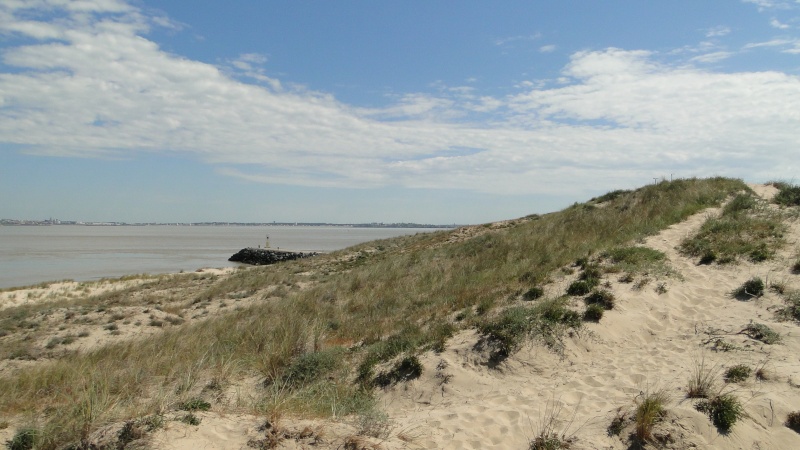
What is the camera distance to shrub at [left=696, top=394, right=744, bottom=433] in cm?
513

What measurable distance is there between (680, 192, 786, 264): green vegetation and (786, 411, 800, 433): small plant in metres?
6.25

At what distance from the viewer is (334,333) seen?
10750 millimetres

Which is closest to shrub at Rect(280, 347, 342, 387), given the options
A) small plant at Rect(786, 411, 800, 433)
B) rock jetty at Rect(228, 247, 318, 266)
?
small plant at Rect(786, 411, 800, 433)

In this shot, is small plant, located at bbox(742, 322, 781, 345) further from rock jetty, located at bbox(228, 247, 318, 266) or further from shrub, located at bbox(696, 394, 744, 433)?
rock jetty, located at bbox(228, 247, 318, 266)

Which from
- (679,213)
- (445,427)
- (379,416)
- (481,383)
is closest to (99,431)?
(379,416)

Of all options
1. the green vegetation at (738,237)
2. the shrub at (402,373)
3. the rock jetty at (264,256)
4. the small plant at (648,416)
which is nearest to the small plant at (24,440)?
the shrub at (402,373)

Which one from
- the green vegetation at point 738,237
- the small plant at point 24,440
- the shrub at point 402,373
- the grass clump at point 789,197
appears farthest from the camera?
the grass clump at point 789,197

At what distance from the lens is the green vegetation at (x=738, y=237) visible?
10.7 meters

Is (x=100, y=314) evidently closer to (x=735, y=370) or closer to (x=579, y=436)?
(x=579, y=436)

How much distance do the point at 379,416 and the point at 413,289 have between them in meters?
7.89

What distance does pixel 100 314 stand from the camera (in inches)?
650

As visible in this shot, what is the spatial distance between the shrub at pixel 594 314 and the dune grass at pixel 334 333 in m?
0.28

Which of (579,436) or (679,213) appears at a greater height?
(679,213)

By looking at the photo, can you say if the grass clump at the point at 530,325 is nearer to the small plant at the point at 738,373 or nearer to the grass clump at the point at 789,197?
the small plant at the point at 738,373
